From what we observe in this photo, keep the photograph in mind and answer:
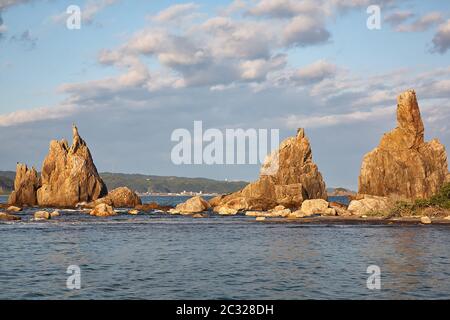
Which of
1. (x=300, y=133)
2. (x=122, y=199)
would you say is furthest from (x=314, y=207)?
(x=122, y=199)

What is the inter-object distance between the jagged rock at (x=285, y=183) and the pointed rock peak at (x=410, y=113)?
82.5ft

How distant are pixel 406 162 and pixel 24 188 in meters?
95.8

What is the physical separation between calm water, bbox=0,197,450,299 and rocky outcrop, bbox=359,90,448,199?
73.2 m

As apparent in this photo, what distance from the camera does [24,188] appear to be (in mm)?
138875

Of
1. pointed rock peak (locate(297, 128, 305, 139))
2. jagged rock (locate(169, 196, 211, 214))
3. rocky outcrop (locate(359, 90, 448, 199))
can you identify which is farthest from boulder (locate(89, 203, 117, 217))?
rocky outcrop (locate(359, 90, 448, 199))

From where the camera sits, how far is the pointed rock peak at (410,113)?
454 ft

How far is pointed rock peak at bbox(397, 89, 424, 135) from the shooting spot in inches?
5448

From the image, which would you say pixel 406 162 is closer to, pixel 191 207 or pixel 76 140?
pixel 191 207

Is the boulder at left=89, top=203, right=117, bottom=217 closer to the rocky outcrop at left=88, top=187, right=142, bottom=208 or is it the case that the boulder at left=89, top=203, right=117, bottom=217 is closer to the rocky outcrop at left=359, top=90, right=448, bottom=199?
the rocky outcrop at left=88, top=187, right=142, bottom=208

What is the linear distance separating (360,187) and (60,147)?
7775cm

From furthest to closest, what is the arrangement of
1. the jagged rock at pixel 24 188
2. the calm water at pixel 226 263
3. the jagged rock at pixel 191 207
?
1. the jagged rock at pixel 24 188
2. the jagged rock at pixel 191 207
3. the calm water at pixel 226 263

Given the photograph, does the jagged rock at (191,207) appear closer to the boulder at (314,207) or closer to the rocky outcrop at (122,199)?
the rocky outcrop at (122,199)

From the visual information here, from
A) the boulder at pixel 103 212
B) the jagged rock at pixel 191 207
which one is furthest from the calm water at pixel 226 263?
the jagged rock at pixel 191 207

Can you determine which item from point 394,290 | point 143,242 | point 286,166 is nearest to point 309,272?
point 394,290
